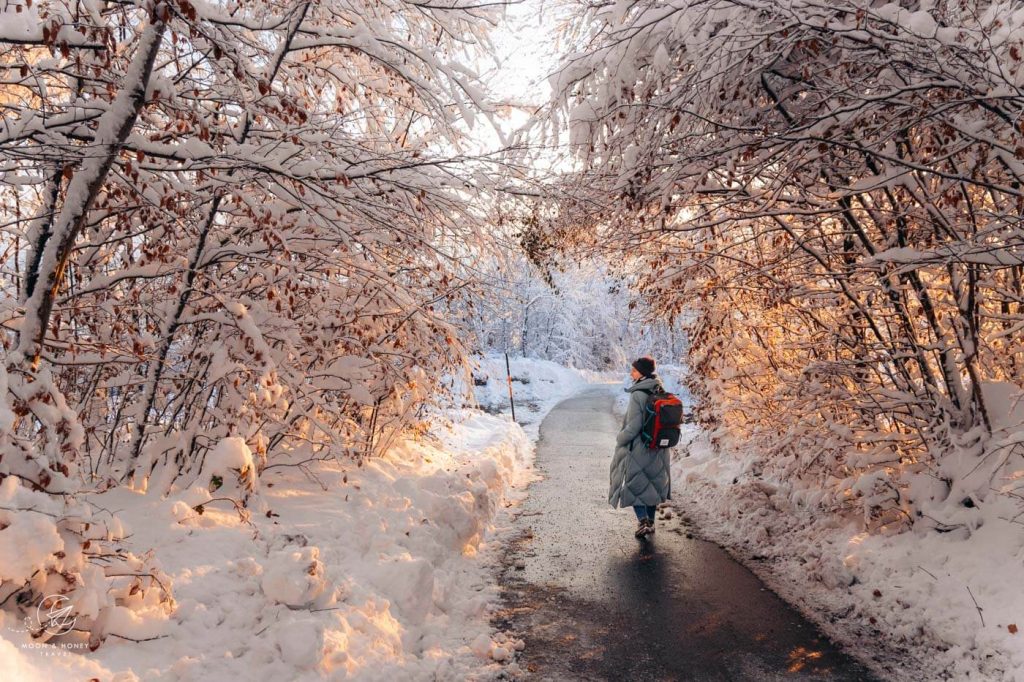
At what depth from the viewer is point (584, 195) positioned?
482 cm

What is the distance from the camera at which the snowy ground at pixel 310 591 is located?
301 centimetres

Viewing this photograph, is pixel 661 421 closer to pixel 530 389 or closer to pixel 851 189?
pixel 851 189

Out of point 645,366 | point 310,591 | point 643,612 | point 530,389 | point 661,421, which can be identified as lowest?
point 643,612

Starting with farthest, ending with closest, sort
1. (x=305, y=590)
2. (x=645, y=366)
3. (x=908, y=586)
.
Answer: (x=645, y=366), (x=908, y=586), (x=305, y=590)

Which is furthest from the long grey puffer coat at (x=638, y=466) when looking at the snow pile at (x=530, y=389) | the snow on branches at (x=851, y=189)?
the snow pile at (x=530, y=389)

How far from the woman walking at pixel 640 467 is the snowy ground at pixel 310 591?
5.41 feet

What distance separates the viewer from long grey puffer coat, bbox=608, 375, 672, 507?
6.77 m

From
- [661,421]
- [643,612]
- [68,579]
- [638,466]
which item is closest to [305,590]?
[68,579]

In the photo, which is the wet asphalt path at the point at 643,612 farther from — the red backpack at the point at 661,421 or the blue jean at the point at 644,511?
the red backpack at the point at 661,421

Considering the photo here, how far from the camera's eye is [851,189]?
3865mm

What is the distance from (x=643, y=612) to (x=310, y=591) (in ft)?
8.46

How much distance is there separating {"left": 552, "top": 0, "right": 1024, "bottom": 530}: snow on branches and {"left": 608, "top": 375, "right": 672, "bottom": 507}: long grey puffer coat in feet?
3.86

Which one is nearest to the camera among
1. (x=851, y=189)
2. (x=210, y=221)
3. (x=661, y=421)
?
(x=851, y=189)

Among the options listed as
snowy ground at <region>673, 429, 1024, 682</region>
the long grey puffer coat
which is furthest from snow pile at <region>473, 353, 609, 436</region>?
snowy ground at <region>673, 429, 1024, 682</region>
